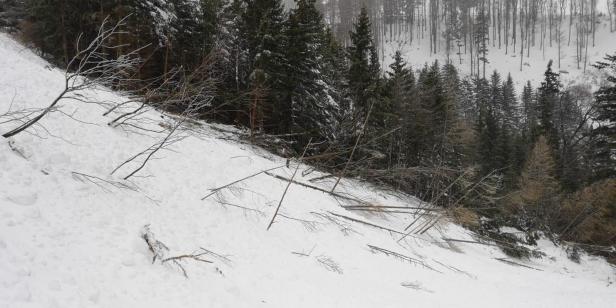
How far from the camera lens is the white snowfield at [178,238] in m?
3.70

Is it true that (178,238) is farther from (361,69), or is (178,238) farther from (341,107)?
(361,69)

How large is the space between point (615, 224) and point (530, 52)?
199ft

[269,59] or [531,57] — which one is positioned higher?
[269,59]

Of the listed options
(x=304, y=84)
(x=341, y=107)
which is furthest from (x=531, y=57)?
(x=304, y=84)

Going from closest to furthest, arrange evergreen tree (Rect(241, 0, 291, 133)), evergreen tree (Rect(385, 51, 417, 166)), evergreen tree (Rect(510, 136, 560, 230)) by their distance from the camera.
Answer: evergreen tree (Rect(241, 0, 291, 133)), evergreen tree (Rect(510, 136, 560, 230)), evergreen tree (Rect(385, 51, 417, 166))

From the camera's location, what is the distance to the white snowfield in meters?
3.70

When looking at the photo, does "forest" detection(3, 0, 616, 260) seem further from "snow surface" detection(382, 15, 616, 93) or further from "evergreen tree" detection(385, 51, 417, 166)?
"snow surface" detection(382, 15, 616, 93)

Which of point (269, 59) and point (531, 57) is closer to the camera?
point (269, 59)

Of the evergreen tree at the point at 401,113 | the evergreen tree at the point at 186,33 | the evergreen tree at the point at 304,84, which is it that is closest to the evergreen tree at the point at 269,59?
the evergreen tree at the point at 304,84

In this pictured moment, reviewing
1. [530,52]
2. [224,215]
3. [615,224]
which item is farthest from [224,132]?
[530,52]

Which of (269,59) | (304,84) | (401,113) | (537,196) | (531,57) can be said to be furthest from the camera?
(531,57)

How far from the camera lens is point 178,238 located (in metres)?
5.21

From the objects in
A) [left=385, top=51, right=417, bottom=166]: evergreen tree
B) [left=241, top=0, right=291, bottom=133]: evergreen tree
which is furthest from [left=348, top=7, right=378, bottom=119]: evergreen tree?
[left=241, top=0, right=291, bottom=133]: evergreen tree

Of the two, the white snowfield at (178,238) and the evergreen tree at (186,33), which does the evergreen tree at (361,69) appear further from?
the white snowfield at (178,238)
